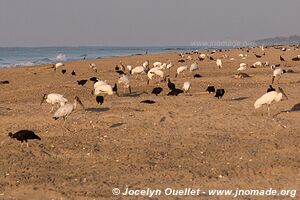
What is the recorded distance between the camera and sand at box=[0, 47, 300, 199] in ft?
34.9

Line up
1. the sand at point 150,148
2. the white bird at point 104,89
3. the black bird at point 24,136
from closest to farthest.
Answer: the sand at point 150,148
the black bird at point 24,136
the white bird at point 104,89

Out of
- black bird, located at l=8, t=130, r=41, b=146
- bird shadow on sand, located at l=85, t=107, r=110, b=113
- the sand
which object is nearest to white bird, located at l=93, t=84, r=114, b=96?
the sand

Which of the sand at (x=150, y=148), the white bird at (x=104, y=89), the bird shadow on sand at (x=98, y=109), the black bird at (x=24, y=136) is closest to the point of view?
the sand at (x=150, y=148)

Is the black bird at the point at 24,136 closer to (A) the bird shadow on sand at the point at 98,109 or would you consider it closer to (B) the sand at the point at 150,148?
(B) the sand at the point at 150,148

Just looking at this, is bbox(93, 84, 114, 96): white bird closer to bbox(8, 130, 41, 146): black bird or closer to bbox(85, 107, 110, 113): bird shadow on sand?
bbox(85, 107, 110, 113): bird shadow on sand

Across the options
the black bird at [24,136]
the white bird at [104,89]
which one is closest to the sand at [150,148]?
the black bird at [24,136]

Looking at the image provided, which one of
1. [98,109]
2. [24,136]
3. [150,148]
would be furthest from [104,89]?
[150,148]

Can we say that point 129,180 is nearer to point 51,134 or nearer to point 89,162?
point 89,162

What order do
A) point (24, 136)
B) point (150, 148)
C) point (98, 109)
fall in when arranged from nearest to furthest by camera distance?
point (150, 148)
point (24, 136)
point (98, 109)

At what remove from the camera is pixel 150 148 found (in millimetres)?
13344

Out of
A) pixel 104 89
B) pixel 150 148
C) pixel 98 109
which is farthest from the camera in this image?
pixel 104 89

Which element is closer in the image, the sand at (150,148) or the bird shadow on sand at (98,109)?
the sand at (150,148)

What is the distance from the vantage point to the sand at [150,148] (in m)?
10.6

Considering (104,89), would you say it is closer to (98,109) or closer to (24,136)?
(98,109)
